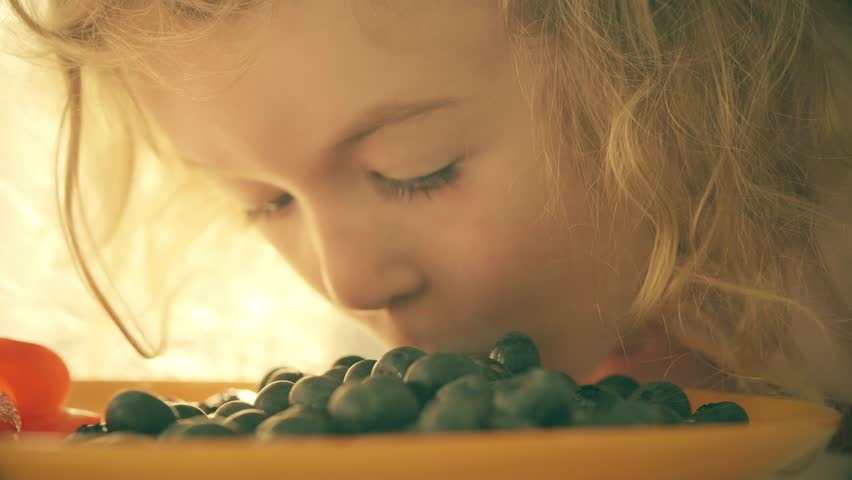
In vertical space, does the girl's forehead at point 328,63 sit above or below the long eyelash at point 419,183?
above

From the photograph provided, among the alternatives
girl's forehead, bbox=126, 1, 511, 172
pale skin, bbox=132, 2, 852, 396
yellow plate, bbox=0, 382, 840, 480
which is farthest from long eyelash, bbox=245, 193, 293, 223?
yellow plate, bbox=0, 382, 840, 480

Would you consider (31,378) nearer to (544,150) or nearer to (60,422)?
(60,422)

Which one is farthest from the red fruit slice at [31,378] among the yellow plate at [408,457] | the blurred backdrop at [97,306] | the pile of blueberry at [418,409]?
the blurred backdrop at [97,306]

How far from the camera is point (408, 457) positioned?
1.17 feet

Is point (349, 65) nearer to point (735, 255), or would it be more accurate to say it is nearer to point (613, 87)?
point (613, 87)

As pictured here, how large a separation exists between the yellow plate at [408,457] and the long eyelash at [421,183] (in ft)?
1.22

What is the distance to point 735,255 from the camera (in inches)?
28.3

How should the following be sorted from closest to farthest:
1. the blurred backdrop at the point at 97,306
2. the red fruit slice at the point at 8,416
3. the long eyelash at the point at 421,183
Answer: the red fruit slice at the point at 8,416, the long eyelash at the point at 421,183, the blurred backdrop at the point at 97,306

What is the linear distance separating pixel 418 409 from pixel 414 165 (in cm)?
29

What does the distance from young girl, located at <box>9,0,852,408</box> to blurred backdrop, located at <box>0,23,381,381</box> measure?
43 centimetres

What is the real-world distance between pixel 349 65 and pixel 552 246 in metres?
0.26

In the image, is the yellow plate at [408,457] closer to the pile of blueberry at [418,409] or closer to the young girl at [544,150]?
the pile of blueberry at [418,409]

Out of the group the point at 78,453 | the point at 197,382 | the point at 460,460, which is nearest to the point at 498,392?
the point at 460,460

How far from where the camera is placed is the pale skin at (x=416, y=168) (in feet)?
2.24
